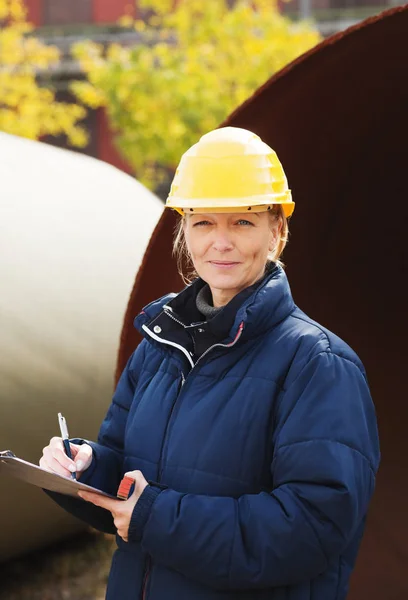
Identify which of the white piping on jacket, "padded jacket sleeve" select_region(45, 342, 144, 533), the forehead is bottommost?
"padded jacket sleeve" select_region(45, 342, 144, 533)

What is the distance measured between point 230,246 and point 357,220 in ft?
6.90

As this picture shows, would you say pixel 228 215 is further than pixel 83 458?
No

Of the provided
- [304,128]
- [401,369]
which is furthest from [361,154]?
[401,369]

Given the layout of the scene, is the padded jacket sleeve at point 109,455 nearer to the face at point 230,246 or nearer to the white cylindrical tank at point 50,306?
the face at point 230,246

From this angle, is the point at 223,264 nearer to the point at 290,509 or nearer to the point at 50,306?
the point at 290,509

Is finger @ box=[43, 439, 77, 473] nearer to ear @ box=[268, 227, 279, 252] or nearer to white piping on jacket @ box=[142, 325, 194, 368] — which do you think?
white piping on jacket @ box=[142, 325, 194, 368]

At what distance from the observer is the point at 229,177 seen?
6.10 ft

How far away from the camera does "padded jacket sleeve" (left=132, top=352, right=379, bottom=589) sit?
1688 millimetres

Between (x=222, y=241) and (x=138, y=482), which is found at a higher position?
(x=222, y=241)

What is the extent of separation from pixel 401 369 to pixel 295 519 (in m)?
2.40

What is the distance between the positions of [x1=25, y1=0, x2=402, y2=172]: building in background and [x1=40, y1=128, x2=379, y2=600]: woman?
2001 cm

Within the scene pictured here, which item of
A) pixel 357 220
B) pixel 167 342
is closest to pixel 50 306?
pixel 357 220

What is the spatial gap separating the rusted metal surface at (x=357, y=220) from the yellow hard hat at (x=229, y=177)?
1040mm

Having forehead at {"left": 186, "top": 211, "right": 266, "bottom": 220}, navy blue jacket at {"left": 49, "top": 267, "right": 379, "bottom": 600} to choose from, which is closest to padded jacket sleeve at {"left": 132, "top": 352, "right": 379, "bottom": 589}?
navy blue jacket at {"left": 49, "top": 267, "right": 379, "bottom": 600}
